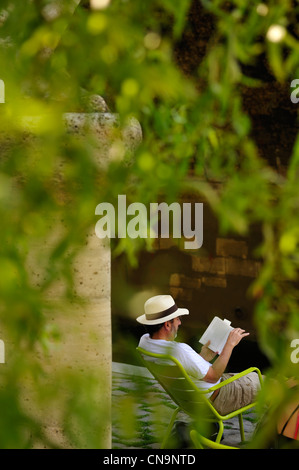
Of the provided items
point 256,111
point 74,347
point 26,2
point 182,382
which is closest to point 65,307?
point 26,2

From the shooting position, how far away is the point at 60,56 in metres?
Answer: 0.76

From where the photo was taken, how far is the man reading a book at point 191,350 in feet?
12.8

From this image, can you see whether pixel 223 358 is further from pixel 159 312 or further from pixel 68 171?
pixel 68 171

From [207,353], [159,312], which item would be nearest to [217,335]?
[207,353]

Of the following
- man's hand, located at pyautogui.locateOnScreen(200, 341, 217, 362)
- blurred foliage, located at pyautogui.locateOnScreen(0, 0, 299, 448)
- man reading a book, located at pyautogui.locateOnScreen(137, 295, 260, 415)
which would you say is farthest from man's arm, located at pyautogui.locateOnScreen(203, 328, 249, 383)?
blurred foliage, located at pyautogui.locateOnScreen(0, 0, 299, 448)

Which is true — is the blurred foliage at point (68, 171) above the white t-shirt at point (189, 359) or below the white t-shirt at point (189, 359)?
above

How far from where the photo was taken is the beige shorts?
13.4 feet

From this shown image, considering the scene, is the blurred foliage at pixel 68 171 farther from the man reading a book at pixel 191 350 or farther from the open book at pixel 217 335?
the open book at pixel 217 335

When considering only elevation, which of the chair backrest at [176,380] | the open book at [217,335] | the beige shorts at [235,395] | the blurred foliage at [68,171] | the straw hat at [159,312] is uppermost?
the blurred foliage at [68,171]

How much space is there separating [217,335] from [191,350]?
27cm

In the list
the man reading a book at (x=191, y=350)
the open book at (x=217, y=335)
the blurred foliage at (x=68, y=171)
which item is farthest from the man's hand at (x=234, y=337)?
the blurred foliage at (x=68, y=171)

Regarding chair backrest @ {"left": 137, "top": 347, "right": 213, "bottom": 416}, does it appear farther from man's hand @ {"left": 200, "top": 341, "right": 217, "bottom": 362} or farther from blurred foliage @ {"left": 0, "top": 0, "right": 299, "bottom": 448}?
blurred foliage @ {"left": 0, "top": 0, "right": 299, "bottom": 448}
